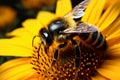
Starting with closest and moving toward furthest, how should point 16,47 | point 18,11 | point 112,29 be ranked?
point 112,29 → point 16,47 → point 18,11

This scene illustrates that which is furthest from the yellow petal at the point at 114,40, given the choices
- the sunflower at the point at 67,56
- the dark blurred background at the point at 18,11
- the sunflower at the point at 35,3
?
the sunflower at the point at 35,3

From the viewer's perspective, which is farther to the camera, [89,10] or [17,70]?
[89,10]

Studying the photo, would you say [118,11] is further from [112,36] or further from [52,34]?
[52,34]

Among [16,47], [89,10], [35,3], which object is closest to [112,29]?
[89,10]

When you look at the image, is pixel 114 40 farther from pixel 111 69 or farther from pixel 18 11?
pixel 18 11

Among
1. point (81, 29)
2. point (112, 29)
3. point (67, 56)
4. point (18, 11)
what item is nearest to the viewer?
point (81, 29)

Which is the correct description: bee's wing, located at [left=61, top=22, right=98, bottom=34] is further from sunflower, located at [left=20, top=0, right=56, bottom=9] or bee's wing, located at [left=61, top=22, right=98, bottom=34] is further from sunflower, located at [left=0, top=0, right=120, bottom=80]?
sunflower, located at [left=20, top=0, right=56, bottom=9]

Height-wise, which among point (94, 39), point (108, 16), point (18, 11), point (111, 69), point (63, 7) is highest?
point (18, 11)

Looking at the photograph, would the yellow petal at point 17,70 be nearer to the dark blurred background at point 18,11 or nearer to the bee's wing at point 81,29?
the bee's wing at point 81,29
